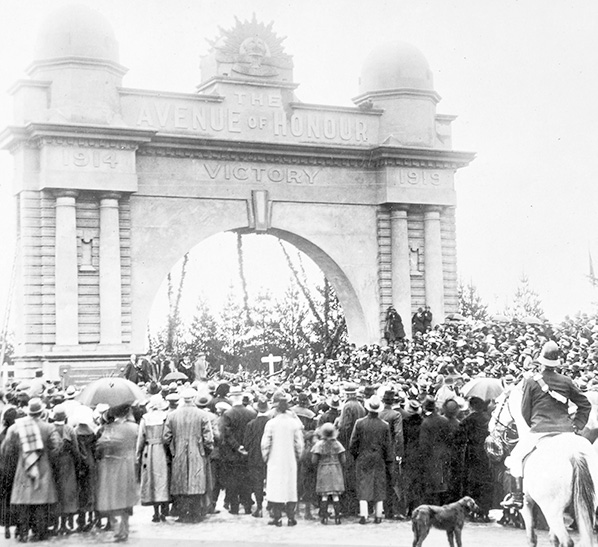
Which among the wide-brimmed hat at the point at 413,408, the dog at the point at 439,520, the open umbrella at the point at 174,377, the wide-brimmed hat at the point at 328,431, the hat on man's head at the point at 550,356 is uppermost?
the hat on man's head at the point at 550,356

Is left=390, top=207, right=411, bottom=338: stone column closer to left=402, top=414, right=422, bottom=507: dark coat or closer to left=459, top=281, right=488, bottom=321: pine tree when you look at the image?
left=402, top=414, right=422, bottom=507: dark coat

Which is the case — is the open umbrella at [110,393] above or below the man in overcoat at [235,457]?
above

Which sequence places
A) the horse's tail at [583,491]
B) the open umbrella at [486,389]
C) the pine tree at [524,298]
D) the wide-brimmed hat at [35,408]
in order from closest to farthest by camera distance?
the horse's tail at [583,491] < the wide-brimmed hat at [35,408] < the open umbrella at [486,389] < the pine tree at [524,298]

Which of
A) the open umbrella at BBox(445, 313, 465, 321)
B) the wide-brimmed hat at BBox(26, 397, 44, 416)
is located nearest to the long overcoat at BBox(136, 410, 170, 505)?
the wide-brimmed hat at BBox(26, 397, 44, 416)

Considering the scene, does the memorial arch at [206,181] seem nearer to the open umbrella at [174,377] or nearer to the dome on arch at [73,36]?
the dome on arch at [73,36]

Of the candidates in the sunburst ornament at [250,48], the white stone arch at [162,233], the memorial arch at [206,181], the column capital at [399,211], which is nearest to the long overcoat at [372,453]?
the memorial arch at [206,181]

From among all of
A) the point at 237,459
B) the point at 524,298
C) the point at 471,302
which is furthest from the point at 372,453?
the point at 524,298

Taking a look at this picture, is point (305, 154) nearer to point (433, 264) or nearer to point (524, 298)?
point (433, 264)
